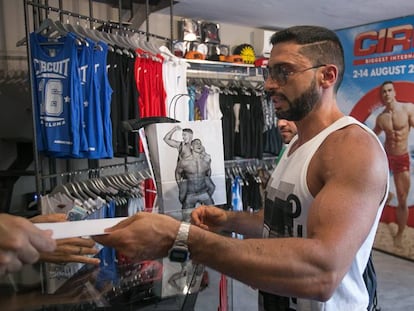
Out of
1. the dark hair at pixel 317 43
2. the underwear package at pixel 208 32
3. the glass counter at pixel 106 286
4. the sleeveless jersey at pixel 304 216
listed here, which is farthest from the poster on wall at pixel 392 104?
the glass counter at pixel 106 286

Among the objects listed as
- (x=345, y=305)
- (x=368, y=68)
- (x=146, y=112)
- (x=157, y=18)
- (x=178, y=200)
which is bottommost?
(x=345, y=305)

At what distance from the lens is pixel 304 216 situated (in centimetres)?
122

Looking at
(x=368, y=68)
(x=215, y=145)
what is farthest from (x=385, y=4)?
(x=215, y=145)

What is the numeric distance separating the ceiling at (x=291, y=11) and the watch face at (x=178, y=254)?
3093 millimetres

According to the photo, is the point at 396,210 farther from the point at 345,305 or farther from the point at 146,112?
the point at 345,305

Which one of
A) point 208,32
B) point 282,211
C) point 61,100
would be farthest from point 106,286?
point 208,32

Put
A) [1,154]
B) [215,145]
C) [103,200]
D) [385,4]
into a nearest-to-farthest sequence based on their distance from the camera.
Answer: [215,145] < [103,200] < [1,154] < [385,4]

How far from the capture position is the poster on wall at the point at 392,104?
4270 millimetres

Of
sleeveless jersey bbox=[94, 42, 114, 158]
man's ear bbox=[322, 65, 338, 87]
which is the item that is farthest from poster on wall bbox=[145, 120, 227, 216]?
sleeveless jersey bbox=[94, 42, 114, 158]

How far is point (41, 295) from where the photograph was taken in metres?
1.16

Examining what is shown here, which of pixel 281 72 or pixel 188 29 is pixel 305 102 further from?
pixel 188 29

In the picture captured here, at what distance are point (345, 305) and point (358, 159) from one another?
46 cm

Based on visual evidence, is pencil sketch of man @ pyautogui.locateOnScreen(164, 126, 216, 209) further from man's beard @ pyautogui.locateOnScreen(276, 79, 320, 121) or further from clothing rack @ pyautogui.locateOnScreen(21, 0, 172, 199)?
clothing rack @ pyautogui.locateOnScreen(21, 0, 172, 199)

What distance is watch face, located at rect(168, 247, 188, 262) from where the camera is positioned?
0.96 m
